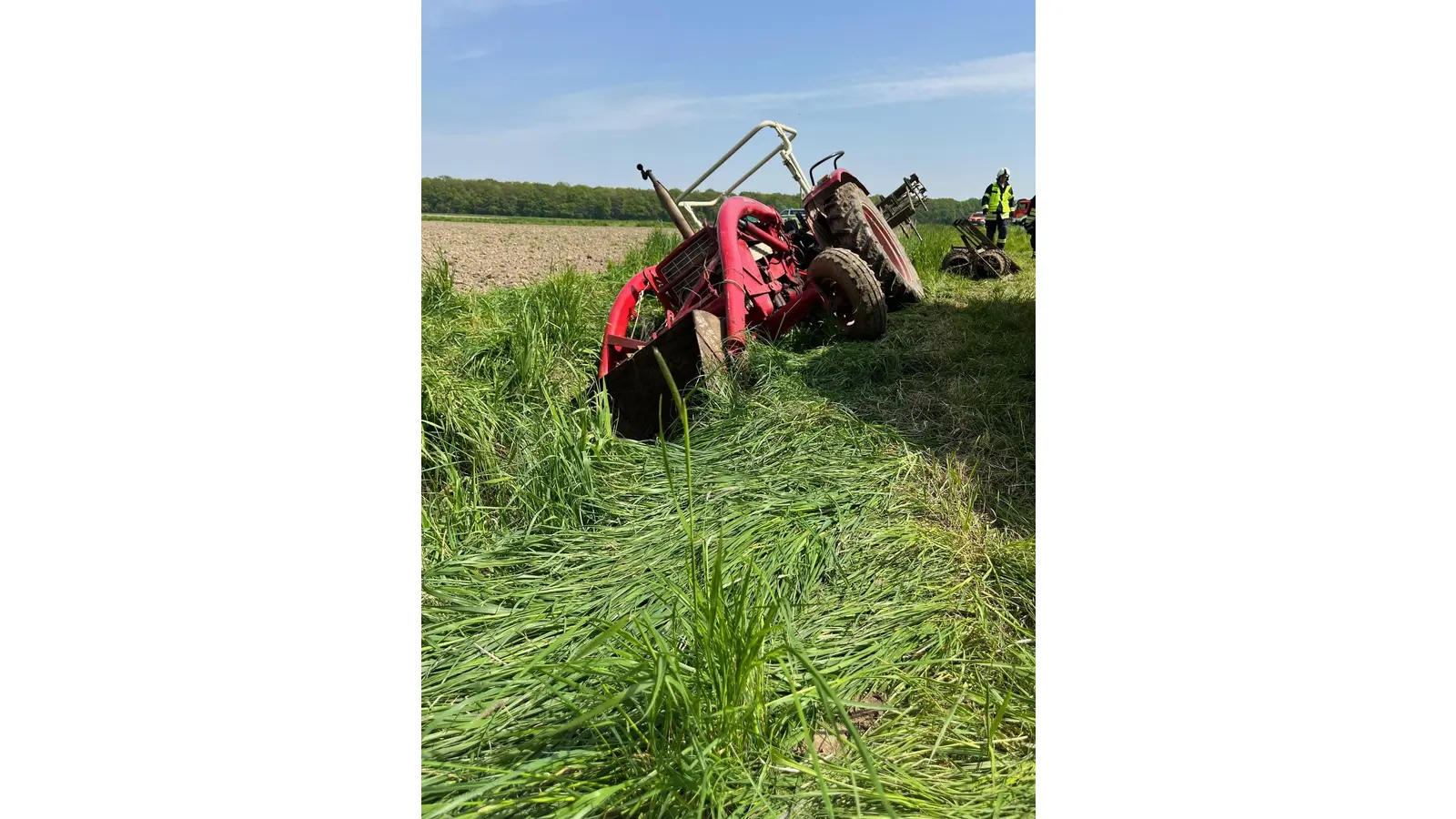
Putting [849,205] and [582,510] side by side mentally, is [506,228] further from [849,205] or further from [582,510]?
[582,510]

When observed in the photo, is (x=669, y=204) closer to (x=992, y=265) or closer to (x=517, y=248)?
(x=992, y=265)

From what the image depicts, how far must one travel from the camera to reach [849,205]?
580 centimetres

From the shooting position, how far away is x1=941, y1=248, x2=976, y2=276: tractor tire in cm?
955

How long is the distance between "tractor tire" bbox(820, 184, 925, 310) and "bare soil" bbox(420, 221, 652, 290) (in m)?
4.31

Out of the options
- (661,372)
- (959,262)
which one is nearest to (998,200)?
(959,262)

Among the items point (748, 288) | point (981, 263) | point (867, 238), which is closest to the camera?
point (748, 288)

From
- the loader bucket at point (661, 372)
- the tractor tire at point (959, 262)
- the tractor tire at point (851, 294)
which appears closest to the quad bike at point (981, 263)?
the tractor tire at point (959, 262)

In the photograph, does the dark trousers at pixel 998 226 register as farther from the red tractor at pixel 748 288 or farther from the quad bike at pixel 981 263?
the red tractor at pixel 748 288

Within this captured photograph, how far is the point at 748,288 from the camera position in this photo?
17.9 ft

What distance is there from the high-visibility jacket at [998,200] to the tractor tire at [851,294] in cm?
824

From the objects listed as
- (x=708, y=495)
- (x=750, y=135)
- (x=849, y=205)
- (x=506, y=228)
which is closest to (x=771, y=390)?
(x=708, y=495)

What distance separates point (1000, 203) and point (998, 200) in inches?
2.1
